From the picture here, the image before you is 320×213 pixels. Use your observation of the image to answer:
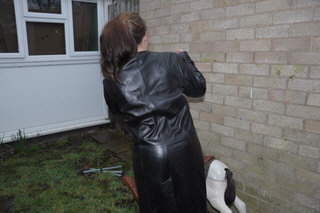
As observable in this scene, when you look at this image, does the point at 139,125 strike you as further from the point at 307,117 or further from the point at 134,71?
the point at 307,117

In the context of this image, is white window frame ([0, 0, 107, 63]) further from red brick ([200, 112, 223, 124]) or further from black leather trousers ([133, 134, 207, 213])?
black leather trousers ([133, 134, 207, 213])

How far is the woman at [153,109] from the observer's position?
1.67m

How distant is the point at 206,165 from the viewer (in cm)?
246

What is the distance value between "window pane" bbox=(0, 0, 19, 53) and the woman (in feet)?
11.1

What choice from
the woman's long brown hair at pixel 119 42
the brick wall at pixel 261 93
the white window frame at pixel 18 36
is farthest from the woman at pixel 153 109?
the white window frame at pixel 18 36

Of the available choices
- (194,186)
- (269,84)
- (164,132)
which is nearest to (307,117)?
(269,84)

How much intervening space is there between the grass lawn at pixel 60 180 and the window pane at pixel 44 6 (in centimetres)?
233

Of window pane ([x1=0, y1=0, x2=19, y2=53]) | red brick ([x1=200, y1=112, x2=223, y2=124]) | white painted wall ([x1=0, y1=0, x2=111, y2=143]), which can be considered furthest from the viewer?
white painted wall ([x1=0, y1=0, x2=111, y2=143])

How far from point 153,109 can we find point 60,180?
2.63m

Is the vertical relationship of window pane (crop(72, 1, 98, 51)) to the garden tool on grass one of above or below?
above

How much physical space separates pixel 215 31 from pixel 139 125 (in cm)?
173

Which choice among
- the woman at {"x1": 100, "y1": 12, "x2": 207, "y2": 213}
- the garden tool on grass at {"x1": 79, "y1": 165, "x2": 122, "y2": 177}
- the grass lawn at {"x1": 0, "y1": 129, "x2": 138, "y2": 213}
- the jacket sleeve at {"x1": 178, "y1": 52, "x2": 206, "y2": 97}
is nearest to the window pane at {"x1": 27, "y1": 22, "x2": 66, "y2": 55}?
the grass lawn at {"x1": 0, "y1": 129, "x2": 138, "y2": 213}

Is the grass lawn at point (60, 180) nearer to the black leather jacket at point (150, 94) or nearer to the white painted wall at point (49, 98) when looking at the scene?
Result: the white painted wall at point (49, 98)

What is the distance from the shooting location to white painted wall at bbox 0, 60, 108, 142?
4332 millimetres
